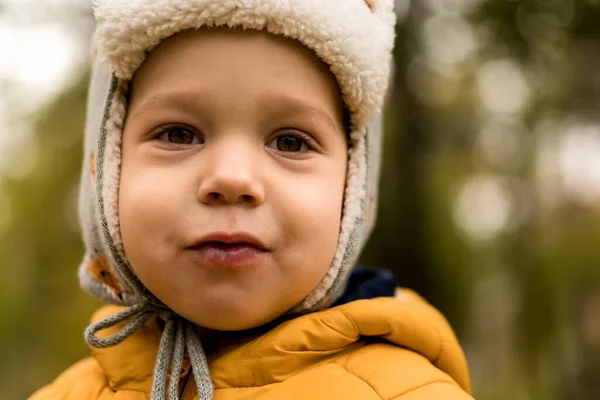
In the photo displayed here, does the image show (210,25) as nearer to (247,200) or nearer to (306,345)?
(247,200)

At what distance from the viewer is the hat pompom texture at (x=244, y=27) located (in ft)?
3.63

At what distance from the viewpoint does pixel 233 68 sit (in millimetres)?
1085

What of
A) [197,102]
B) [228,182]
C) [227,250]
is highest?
[197,102]

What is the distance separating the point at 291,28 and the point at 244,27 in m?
0.09

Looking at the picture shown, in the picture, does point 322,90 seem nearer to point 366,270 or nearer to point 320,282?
point 320,282

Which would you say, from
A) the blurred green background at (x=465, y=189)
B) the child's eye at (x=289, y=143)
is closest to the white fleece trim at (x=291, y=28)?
the child's eye at (x=289, y=143)

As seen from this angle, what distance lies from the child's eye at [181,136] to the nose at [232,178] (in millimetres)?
65

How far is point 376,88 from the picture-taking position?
4.19 ft

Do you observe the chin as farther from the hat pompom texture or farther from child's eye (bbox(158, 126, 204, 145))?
child's eye (bbox(158, 126, 204, 145))

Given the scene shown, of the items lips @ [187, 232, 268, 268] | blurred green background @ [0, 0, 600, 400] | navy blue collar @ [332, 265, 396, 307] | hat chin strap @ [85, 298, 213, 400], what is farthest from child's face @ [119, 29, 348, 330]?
blurred green background @ [0, 0, 600, 400]

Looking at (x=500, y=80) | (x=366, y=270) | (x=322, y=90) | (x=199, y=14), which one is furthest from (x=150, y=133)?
(x=500, y=80)

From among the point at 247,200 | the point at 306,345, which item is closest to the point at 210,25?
the point at 247,200

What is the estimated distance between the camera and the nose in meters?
1.04

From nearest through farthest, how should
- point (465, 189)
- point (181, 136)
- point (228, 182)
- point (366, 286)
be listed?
point (228, 182), point (181, 136), point (366, 286), point (465, 189)
